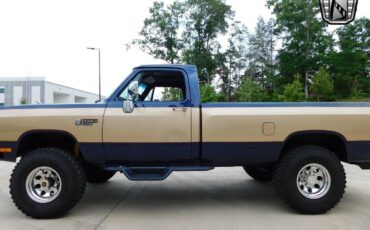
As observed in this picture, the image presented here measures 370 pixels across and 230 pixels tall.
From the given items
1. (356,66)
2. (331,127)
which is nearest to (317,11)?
(356,66)

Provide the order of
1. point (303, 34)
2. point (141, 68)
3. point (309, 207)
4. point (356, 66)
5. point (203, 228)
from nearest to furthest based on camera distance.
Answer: point (203, 228) < point (309, 207) < point (141, 68) < point (356, 66) < point (303, 34)

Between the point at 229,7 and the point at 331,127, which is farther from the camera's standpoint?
the point at 229,7

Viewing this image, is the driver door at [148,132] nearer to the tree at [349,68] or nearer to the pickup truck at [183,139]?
the pickup truck at [183,139]

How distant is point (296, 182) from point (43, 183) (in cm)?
342

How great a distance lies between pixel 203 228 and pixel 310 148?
77.4 inches

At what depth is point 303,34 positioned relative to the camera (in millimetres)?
56500

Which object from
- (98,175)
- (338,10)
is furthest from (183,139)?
(338,10)

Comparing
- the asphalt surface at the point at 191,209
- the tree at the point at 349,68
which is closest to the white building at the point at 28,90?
the tree at the point at 349,68

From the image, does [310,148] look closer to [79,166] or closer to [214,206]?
[214,206]

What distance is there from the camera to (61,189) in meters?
5.57

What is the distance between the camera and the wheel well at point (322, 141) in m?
5.86

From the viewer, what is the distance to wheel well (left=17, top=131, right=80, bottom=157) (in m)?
5.78

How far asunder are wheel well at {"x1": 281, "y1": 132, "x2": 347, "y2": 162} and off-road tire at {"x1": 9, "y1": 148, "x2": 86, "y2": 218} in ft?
9.61

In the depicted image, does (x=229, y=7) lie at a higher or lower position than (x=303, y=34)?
higher
